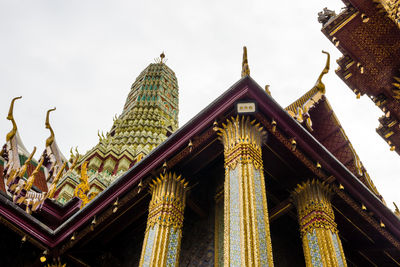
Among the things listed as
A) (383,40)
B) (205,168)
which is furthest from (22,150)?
(383,40)

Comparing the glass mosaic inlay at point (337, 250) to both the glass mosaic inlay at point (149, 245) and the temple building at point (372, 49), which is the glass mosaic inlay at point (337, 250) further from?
the temple building at point (372, 49)

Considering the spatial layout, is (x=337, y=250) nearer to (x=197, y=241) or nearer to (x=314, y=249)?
(x=314, y=249)

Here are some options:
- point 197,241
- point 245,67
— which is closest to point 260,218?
point 197,241

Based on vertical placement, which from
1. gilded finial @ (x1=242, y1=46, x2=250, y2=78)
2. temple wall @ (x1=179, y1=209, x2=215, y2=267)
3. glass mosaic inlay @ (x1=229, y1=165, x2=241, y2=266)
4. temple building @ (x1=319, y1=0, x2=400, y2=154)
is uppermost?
temple building @ (x1=319, y1=0, x2=400, y2=154)

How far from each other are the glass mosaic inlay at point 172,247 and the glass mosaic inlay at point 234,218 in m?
1.15

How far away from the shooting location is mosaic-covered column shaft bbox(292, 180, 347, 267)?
5934 millimetres

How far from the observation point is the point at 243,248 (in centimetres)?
488

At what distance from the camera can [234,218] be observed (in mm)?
5301

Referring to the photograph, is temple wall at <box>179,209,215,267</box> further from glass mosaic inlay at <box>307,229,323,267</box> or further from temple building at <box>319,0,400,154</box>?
temple building at <box>319,0,400,154</box>

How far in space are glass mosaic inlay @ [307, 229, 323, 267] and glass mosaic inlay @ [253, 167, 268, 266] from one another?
116 centimetres

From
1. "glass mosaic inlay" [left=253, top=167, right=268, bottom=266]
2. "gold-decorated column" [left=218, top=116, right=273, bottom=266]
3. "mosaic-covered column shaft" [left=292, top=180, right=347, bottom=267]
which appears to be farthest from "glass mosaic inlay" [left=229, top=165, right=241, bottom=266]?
"mosaic-covered column shaft" [left=292, top=180, right=347, bottom=267]

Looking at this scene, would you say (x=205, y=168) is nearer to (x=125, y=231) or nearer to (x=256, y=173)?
(x=256, y=173)

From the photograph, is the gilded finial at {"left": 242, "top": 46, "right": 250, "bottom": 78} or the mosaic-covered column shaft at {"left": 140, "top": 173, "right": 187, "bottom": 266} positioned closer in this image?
the mosaic-covered column shaft at {"left": 140, "top": 173, "right": 187, "bottom": 266}

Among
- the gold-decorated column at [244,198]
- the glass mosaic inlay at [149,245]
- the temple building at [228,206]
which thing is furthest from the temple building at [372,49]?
the glass mosaic inlay at [149,245]
